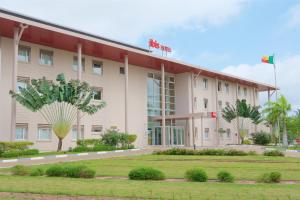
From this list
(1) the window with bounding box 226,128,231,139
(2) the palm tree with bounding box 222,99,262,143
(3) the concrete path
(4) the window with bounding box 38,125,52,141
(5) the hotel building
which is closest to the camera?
(3) the concrete path

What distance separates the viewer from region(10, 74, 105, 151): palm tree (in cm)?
2408

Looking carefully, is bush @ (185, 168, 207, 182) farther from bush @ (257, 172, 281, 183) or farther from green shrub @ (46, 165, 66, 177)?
green shrub @ (46, 165, 66, 177)

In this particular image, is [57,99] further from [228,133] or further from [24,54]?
[228,133]

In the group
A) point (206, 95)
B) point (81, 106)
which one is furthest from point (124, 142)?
point (206, 95)

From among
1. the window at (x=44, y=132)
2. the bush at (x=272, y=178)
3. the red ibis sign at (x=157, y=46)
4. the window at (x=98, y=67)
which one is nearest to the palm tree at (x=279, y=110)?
the red ibis sign at (x=157, y=46)

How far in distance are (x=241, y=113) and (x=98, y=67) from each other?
20545 mm

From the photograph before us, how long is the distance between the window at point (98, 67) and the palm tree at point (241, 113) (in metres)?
18.2

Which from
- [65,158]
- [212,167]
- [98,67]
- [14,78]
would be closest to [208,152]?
[65,158]

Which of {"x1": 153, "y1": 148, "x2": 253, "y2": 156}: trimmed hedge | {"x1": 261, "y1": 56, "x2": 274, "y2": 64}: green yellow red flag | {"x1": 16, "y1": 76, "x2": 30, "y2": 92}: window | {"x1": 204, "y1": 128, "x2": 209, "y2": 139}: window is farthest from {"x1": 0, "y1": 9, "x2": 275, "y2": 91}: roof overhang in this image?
{"x1": 153, "y1": 148, "x2": 253, "y2": 156}: trimmed hedge

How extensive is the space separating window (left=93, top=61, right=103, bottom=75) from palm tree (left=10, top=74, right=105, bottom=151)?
220 inches

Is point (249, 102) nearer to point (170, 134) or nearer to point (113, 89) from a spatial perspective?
point (170, 134)

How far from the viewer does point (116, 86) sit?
3506 cm

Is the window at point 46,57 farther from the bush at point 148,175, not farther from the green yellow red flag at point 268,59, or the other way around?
the green yellow red flag at point 268,59

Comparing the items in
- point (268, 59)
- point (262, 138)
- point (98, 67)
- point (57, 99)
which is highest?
point (268, 59)
